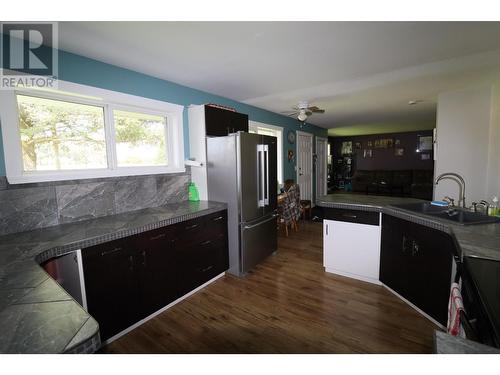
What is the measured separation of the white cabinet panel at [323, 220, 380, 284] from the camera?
242 cm

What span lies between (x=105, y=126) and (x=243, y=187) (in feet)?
5.06

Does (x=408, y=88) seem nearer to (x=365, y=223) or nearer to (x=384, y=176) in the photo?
(x=365, y=223)

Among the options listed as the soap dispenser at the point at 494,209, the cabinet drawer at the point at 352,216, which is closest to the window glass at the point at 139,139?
the cabinet drawer at the point at 352,216

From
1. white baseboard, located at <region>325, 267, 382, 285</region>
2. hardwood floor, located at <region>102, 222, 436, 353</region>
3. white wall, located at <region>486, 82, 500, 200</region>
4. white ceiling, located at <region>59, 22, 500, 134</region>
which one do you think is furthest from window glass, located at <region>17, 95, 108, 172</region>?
white wall, located at <region>486, 82, 500, 200</region>

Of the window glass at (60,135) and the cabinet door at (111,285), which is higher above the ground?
the window glass at (60,135)

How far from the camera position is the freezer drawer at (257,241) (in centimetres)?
270

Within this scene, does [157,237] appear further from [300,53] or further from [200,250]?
[300,53]

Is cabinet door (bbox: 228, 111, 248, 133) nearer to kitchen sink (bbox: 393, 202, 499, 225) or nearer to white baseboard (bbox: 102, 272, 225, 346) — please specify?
white baseboard (bbox: 102, 272, 225, 346)

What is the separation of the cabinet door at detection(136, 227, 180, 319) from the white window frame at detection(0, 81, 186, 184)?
0.88 m

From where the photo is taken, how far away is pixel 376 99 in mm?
3814

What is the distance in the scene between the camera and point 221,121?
119 inches

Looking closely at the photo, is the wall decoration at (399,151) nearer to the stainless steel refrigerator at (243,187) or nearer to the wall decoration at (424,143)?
the wall decoration at (424,143)
